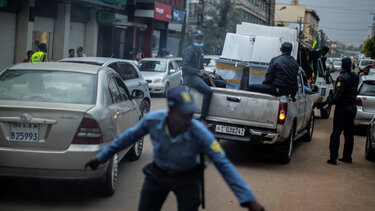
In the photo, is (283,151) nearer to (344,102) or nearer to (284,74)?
(284,74)

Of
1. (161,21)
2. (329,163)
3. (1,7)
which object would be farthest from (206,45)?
(329,163)

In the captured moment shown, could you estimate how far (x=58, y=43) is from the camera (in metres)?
25.9

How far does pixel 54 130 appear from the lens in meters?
5.54

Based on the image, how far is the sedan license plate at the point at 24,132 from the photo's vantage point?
5.50m

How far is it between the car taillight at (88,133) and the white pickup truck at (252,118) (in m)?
3.49

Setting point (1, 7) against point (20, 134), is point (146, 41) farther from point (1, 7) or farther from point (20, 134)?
point (20, 134)

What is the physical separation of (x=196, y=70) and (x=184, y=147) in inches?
221

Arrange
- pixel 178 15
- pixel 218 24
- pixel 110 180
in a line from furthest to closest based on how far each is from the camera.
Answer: pixel 218 24 → pixel 178 15 → pixel 110 180

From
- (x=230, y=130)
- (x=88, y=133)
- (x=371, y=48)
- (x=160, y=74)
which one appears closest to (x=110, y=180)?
(x=88, y=133)

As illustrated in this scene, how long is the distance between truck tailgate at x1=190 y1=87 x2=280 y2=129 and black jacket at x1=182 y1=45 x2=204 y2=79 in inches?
17.1

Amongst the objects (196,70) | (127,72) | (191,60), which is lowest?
(127,72)

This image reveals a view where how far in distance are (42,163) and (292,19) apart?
122m

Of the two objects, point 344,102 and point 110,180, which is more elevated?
point 344,102

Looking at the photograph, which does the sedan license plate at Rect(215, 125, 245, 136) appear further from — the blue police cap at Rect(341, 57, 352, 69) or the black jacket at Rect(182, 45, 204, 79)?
the blue police cap at Rect(341, 57, 352, 69)
